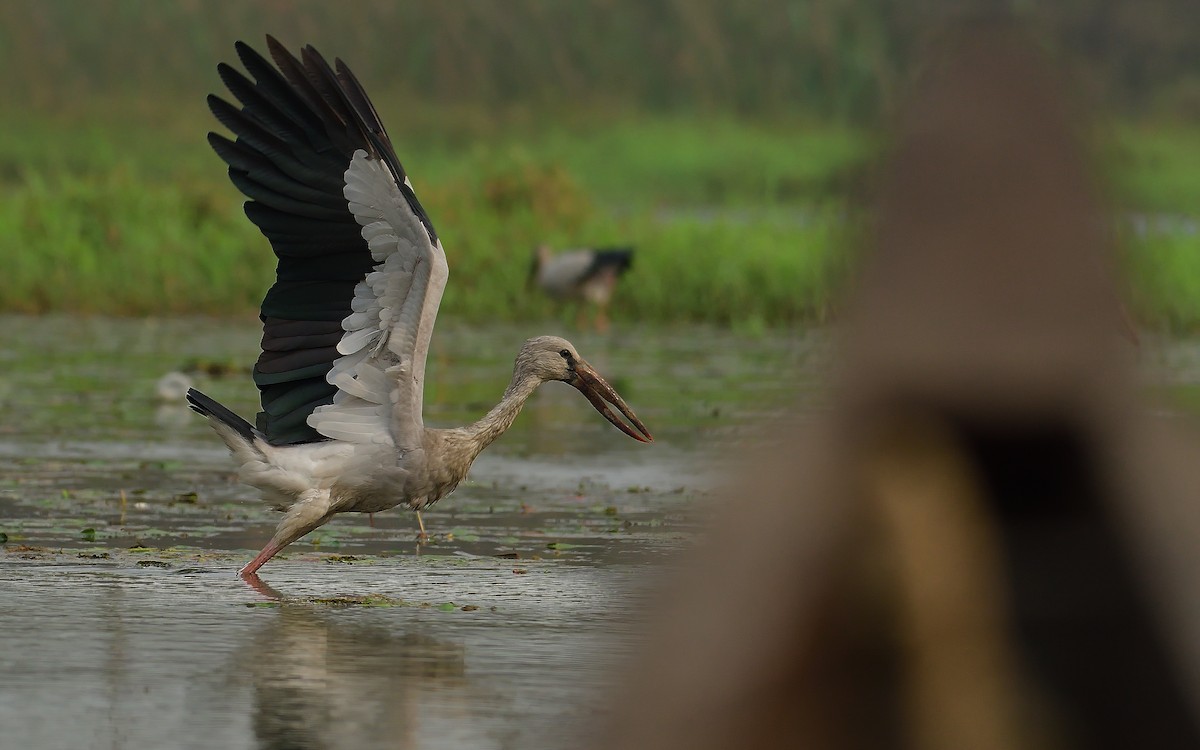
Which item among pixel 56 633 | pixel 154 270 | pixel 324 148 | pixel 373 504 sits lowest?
pixel 56 633

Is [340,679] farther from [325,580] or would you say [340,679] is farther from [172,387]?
[172,387]

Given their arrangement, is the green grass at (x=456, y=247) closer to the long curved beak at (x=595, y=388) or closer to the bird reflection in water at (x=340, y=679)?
the long curved beak at (x=595, y=388)

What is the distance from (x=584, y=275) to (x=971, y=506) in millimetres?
15998

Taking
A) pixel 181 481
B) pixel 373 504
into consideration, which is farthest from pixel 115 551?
pixel 181 481

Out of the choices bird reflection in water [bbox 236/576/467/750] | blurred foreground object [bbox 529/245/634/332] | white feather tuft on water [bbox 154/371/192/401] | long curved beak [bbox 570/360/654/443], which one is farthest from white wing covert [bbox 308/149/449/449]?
blurred foreground object [bbox 529/245/634/332]

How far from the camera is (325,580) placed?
6070 mm

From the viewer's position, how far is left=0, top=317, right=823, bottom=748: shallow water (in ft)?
12.6

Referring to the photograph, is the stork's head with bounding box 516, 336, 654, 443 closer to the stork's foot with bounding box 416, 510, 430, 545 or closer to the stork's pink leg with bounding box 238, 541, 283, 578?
the stork's foot with bounding box 416, 510, 430, 545

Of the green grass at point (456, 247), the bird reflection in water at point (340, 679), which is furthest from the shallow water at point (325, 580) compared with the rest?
the green grass at point (456, 247)

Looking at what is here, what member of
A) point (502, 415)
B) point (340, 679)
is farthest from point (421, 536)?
point (340, 679)

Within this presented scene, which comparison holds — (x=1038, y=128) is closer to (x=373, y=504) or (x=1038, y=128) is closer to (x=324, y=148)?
(x=324, y=148)

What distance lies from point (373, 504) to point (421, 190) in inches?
556

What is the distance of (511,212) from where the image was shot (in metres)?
20.0

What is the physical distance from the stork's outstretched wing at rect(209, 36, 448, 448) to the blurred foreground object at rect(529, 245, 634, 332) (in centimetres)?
1031
